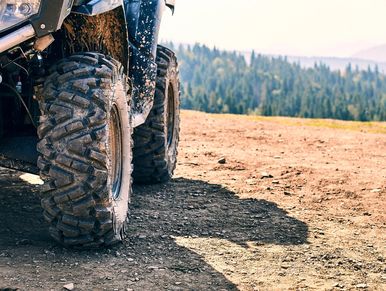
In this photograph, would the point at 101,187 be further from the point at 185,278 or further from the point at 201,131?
the point at 201,131

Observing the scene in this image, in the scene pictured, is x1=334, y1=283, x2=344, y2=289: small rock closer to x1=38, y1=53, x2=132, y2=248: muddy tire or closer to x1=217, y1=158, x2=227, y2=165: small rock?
x1=38, y1=53, x2=132, y2=248: muddy tire

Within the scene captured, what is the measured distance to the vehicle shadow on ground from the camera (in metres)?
4.55

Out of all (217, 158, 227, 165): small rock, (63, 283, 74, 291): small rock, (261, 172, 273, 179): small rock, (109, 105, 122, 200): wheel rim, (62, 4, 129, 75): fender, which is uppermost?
(62, 4, 129, 75): fender

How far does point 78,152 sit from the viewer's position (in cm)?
469

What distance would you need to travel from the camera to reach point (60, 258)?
4.80m

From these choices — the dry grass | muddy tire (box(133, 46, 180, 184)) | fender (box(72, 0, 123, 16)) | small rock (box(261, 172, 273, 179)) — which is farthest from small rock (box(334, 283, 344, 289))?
the dry grass

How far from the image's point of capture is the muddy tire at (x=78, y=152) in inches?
185

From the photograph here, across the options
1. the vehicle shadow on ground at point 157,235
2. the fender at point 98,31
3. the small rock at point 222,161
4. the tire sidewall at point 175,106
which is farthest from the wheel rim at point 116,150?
the small rock at point 222,161

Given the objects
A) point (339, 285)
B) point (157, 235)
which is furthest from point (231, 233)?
point (339, 285)

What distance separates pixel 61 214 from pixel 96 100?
2.50 ft

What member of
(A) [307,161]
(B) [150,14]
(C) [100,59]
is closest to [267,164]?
(A) [307,161]

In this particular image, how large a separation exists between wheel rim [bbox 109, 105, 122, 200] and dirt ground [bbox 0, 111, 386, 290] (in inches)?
15.0

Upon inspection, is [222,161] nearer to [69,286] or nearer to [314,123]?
[69,286]

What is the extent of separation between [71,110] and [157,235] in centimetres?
142
